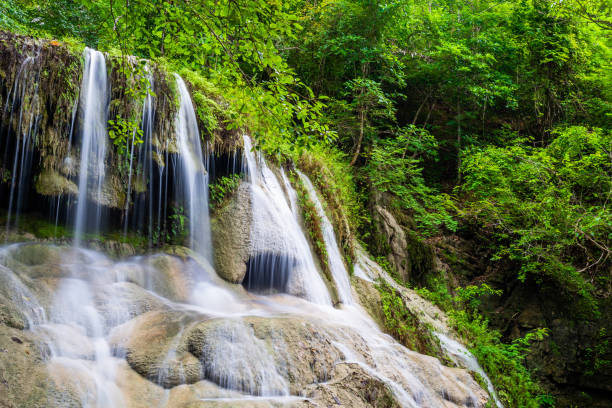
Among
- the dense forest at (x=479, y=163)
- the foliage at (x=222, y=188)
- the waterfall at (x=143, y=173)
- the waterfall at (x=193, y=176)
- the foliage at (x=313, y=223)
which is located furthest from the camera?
the dense forest at (x=479, y=163)

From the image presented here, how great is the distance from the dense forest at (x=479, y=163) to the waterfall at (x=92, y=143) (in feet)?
3.79

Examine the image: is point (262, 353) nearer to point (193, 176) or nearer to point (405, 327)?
point (193, 176)

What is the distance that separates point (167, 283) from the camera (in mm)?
5262

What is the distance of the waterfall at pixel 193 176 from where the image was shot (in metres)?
6.35

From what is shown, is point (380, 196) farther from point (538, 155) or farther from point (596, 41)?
point (596, 41)

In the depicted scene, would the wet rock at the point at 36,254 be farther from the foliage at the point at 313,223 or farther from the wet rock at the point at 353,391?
the foliage at the point at 313,223

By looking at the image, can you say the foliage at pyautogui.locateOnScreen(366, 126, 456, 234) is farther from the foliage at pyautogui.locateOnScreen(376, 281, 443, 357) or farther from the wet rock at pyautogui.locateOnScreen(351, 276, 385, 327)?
the foliage at pyautogui.locateOnScreen(376, 281, 443, 357)

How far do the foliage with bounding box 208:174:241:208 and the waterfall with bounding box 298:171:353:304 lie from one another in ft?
6.38

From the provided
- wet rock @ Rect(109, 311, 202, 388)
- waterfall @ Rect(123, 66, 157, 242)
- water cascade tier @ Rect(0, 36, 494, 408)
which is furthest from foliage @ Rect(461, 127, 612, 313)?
wet rock @ Rect(109, 311, 202, 388)

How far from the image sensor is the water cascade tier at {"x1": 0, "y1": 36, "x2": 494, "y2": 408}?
3.48 metres

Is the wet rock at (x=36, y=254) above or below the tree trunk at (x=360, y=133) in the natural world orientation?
below

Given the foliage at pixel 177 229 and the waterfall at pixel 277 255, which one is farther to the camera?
the waterfall at pixel 277 255

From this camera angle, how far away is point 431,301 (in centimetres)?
1029

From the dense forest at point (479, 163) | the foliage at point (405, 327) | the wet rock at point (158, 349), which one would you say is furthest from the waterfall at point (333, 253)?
the wet rock at point (158, 349)
